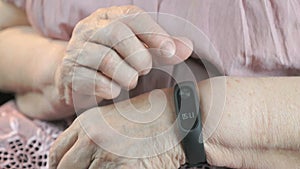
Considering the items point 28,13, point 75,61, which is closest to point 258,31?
point 75,61

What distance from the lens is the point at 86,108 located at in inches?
35.9

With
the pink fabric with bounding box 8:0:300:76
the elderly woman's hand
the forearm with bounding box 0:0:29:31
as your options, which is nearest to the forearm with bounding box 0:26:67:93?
the forearm with bounding box 0:0:29:31

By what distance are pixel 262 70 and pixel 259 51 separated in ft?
0.15

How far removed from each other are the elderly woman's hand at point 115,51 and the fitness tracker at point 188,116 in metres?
0.05

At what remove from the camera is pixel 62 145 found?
89 centimetres

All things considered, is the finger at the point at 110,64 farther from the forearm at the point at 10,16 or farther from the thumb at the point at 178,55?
the forearm at the point at 10,16

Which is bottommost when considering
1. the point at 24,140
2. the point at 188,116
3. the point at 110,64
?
the point at 24,140

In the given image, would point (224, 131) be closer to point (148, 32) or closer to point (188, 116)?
point (188, 116)

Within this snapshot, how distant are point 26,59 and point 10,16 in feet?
0.48

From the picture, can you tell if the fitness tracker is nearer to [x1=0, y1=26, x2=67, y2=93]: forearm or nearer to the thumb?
the thumb

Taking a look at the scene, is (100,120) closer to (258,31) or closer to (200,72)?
(200,72)

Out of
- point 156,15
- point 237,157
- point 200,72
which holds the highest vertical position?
point 156,15

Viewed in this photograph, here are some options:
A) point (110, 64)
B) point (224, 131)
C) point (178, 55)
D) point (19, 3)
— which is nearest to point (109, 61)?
point (110, 64)

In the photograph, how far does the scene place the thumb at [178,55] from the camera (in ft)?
2.73
